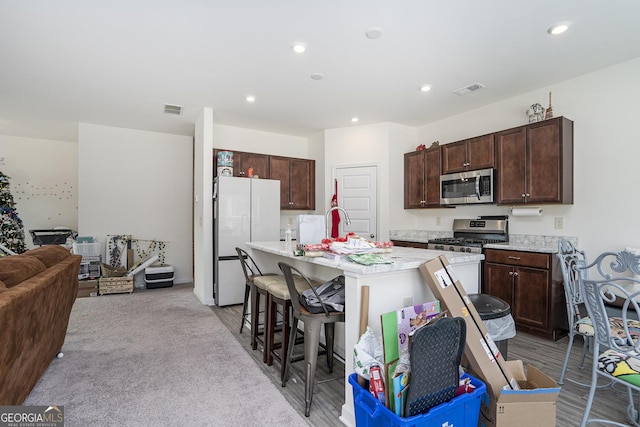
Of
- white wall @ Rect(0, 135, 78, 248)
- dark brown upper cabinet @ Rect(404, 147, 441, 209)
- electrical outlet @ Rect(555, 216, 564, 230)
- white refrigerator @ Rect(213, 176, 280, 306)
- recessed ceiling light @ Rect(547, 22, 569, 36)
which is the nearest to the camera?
recessed ceiling light @ Rect(547, 22, 569, 36)

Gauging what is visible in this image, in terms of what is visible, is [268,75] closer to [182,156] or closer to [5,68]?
[5,68]

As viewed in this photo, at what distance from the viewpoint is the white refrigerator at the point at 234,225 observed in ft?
14.3

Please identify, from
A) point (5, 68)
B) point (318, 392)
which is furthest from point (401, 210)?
point (5, 68)

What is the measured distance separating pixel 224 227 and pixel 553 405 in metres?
3.77

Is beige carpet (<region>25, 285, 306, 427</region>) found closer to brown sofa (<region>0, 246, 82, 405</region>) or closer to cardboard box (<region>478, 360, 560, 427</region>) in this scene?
brown sofa (<region>0, 246, 82, 405</region>)

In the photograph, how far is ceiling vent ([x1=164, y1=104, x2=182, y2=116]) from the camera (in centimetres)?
437

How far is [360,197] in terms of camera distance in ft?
17.2

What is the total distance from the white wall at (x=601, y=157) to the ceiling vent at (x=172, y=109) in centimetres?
435

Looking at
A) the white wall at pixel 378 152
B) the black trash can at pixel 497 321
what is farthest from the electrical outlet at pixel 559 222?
the black trash can at pixel 497 321

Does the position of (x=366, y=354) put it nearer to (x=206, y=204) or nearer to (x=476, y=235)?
(x=476, y=235)

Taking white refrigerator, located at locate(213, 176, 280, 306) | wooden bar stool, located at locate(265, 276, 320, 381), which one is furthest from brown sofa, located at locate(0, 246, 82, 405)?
white refrigerator, located at locate(213, 176, 280, 306)

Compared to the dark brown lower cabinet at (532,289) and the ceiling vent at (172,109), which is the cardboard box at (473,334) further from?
the ceiling vent at (172,109)

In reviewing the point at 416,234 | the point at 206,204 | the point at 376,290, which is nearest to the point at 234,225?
the point at 206,204

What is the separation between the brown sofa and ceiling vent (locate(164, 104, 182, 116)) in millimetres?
2381
